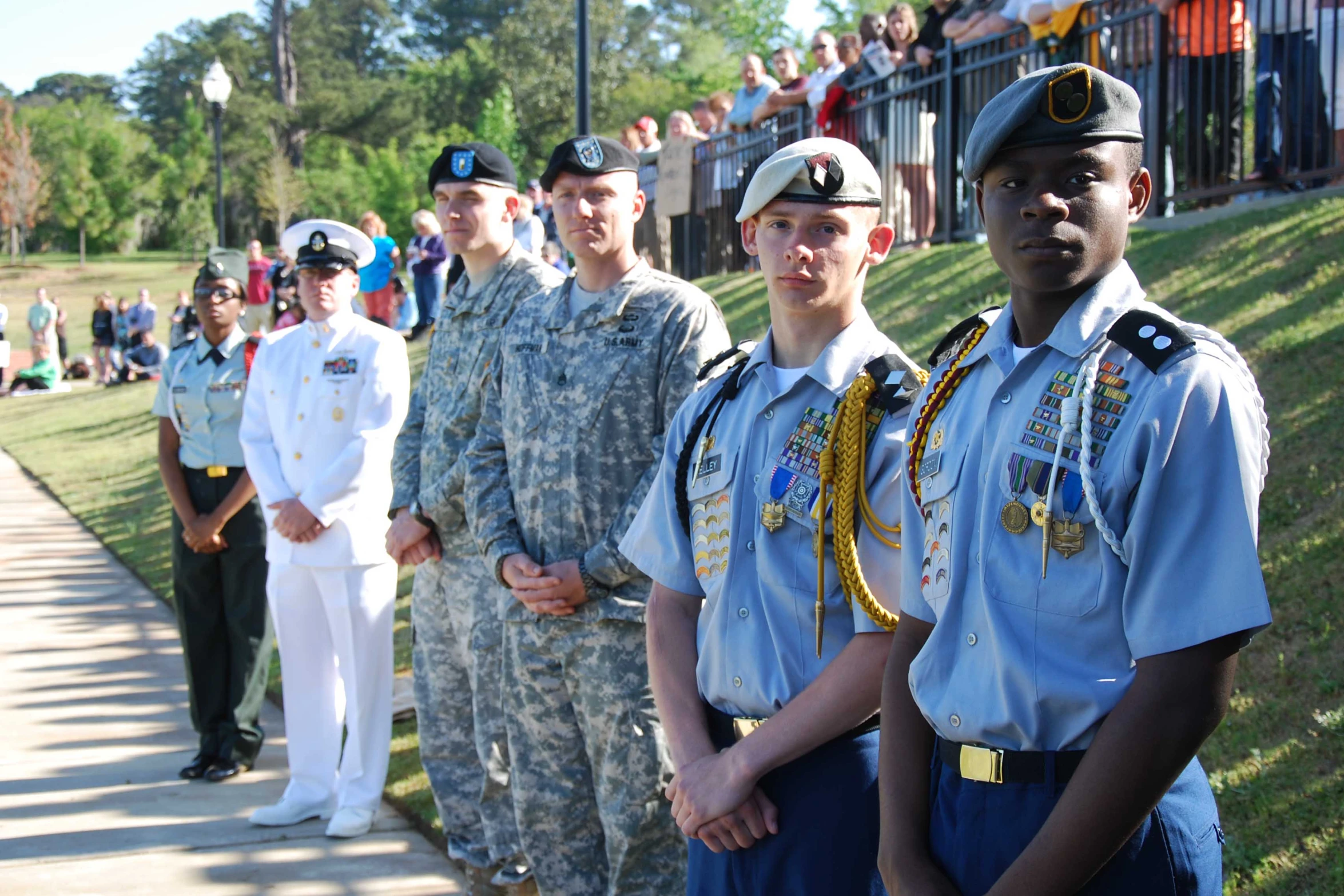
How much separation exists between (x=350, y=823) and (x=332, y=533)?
1.09 m

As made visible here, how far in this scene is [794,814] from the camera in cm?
241

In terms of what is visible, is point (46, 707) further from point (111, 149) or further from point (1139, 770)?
point (111, 149)

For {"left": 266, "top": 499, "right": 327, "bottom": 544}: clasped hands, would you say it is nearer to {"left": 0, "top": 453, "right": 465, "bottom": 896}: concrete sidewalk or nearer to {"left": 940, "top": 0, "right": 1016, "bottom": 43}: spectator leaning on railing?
{"left": 0, "top": 453, "right": 465, "bottom": 896}: concrete sidewalk

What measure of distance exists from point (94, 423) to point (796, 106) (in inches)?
527

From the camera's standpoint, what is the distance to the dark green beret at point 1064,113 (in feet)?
6.12

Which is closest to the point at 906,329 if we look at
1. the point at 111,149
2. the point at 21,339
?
the point at 21,339

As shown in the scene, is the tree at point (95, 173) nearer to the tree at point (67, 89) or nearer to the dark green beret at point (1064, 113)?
the tree at point (67, 89)

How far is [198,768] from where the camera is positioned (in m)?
5.80

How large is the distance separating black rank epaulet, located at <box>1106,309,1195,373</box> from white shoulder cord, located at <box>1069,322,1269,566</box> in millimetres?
18

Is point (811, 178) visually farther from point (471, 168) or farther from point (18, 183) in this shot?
point (18, 183)

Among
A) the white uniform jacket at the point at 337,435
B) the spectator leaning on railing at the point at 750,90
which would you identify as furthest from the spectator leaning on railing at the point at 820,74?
the white uniform jacket at the point at 337,435

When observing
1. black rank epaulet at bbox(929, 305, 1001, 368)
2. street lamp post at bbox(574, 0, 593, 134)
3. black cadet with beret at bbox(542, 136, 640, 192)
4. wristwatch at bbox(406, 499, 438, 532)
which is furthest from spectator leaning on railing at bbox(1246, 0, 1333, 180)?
black rank epaulet at bbox(929, 305, 1001, 368)

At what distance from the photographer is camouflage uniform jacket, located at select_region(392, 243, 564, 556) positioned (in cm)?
430

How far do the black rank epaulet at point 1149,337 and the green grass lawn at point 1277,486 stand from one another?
1.84 m
